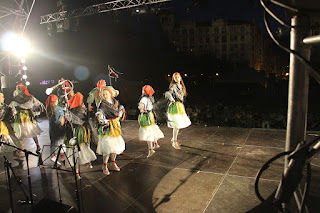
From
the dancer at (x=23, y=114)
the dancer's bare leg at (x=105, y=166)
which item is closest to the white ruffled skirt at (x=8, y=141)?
the dancer at (x=23, y=114)

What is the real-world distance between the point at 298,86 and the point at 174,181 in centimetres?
388

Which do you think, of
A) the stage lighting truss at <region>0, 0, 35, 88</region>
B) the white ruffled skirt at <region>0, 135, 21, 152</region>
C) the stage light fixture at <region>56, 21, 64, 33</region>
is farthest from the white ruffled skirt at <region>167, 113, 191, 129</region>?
the stage light fixture at <region>56, 21, 64, 33</region>

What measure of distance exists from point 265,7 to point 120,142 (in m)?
4.43

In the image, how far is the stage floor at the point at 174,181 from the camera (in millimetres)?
4258

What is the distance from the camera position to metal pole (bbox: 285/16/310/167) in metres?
1.70

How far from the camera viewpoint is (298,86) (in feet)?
5.63

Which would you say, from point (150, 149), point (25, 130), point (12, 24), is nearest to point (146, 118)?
point (150, 149)

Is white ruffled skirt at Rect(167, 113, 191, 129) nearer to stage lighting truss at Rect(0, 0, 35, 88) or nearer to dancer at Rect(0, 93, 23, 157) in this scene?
dancer at Rect(0, 93, 23, 157)

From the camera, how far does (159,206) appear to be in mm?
4238

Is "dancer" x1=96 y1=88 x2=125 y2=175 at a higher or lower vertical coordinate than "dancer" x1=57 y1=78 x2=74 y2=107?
lower

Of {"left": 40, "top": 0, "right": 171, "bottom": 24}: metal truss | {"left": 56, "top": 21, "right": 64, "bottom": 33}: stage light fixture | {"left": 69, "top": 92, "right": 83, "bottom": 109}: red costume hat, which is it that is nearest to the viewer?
{"left": 69, "top": 92, "right": 83, "bottom": 109}: red costume hat

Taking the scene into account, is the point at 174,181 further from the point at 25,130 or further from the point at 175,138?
the point at 25,130

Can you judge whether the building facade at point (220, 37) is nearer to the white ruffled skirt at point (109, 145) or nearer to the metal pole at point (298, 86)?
the white ruffled skirt at point (109, 145)

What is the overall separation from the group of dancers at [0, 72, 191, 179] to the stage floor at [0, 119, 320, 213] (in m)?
0.42
